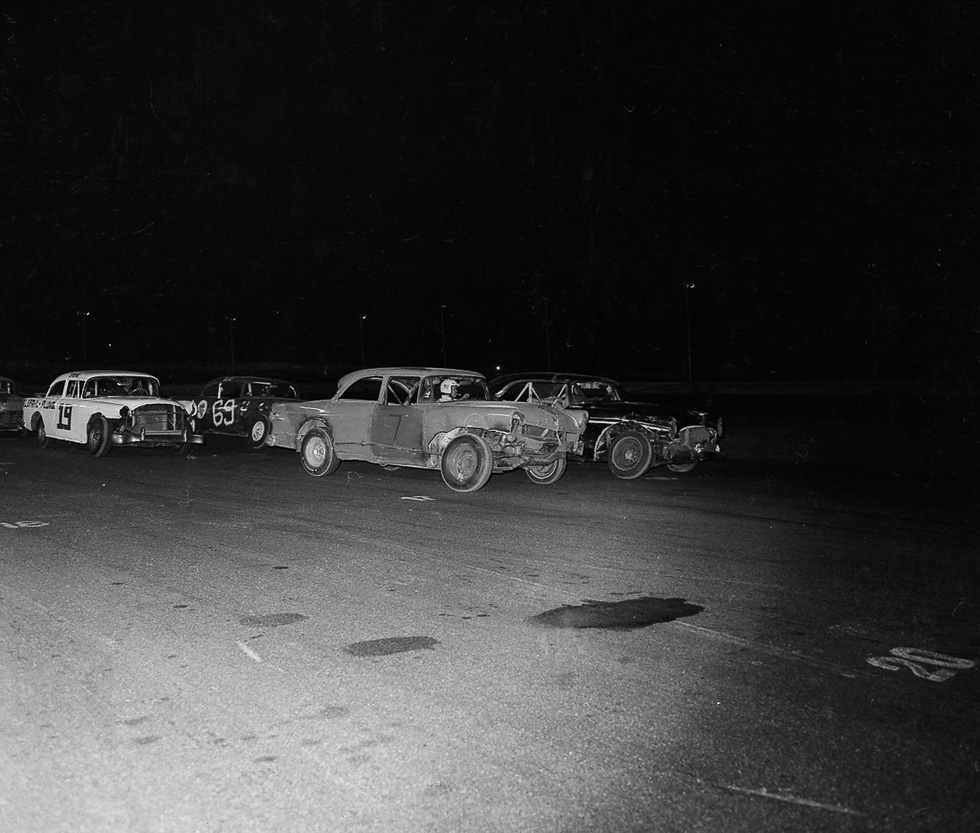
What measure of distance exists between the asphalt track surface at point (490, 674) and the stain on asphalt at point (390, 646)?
0.07 feet

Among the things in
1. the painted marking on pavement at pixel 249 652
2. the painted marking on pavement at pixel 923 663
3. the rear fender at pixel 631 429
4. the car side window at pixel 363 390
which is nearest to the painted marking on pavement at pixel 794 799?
the painted marking on pavement at pixel 923 663

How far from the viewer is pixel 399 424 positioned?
13.0m

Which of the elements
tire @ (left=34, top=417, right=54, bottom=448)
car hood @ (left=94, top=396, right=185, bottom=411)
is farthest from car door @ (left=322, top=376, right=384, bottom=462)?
tire @ (left=34, top=417, right=54, bottom=448)

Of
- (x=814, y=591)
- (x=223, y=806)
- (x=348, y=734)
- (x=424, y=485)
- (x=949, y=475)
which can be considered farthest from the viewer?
(x=949, y=475)

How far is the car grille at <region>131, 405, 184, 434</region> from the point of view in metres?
17.2

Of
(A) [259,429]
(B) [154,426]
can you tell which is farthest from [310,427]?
(A) [259,429]

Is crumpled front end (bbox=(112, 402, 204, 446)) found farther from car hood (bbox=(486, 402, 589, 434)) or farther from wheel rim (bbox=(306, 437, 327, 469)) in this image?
car hood (bbox=(486, 402, 589, 434))

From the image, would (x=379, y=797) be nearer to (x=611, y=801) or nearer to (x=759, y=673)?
(x=611, y=801)

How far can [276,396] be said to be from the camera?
1994 cm

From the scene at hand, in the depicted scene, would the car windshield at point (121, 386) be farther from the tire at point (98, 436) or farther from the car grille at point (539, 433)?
the car grille at point (539, 433)

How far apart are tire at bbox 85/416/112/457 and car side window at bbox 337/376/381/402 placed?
556cm

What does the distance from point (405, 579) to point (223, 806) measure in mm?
3874

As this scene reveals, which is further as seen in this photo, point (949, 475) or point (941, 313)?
point (941, 313)

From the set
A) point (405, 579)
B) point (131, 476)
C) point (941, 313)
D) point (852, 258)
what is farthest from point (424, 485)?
point (852, 258)
